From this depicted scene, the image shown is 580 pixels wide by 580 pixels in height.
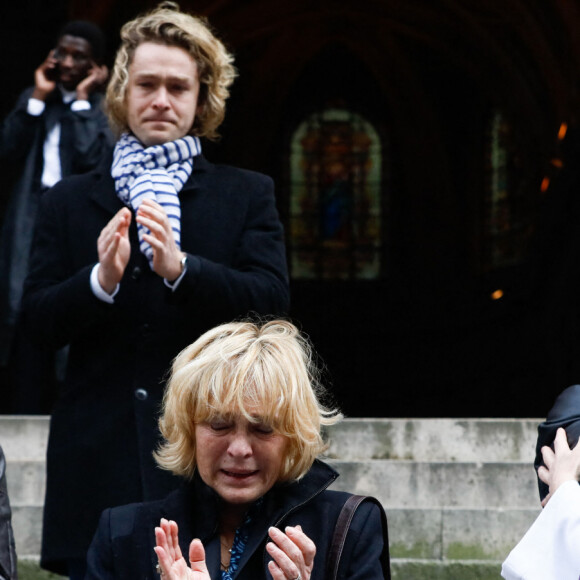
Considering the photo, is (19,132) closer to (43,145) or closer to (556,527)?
(43,145)

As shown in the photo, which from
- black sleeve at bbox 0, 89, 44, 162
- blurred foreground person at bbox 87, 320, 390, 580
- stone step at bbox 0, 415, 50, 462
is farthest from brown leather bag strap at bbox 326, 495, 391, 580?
black sleeve at bbox 0, 89, 44, 162

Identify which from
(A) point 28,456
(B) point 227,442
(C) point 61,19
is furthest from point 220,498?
(C) point 61,19

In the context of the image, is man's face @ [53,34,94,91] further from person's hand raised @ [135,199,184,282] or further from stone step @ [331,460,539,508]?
person's hand raised @ [135,199,184,282]

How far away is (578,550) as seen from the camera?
283 cm

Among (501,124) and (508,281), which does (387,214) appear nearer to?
(501,124)

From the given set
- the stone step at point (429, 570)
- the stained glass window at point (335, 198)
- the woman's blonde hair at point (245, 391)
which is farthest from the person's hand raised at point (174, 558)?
the stained glass window at point (335, 198)

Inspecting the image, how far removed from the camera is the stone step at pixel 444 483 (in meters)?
5.45

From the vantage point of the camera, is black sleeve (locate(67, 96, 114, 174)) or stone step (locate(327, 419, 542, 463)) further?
black sleeve (locate(67, 96, 114, 174))

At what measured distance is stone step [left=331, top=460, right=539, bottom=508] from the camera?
214 inches

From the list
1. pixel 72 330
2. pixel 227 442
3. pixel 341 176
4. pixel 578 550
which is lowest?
pixel 578 550

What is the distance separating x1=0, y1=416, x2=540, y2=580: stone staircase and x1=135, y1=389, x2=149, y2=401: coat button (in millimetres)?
1624

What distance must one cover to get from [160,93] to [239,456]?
3.75ft

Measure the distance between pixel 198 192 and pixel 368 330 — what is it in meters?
13.5

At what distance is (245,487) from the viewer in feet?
9.87
